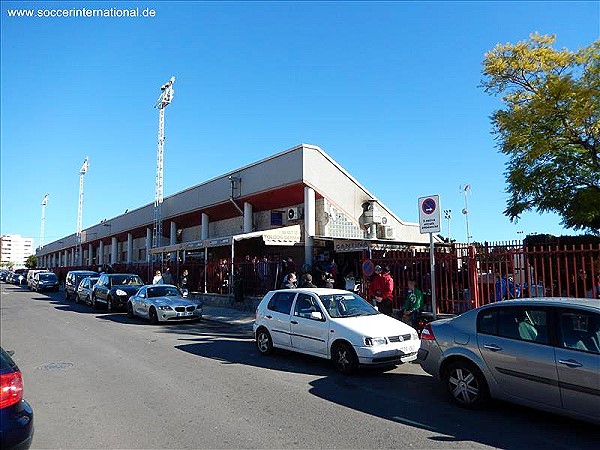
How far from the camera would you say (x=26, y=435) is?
3.95 meters

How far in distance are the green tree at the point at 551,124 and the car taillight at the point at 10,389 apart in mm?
19678

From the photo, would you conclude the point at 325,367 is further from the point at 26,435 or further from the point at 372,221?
the point at 372,221

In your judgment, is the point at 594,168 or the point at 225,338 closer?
the point at 225,338

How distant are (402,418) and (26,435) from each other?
4.08m

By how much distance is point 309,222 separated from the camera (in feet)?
67.1

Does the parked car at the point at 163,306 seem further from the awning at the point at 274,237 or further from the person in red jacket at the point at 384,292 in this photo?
the person in red jacket at the point at 384,292

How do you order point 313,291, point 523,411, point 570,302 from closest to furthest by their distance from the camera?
point 570,302
point 523,411
point 313,291

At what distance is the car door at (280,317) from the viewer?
9.47m

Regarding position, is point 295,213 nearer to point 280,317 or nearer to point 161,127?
point 280,317

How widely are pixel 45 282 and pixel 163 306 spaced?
83.3 ft

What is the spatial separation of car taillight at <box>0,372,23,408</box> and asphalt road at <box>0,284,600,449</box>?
1.23m

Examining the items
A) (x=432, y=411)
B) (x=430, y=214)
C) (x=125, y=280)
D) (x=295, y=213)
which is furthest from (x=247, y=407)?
(x=125, y=280)

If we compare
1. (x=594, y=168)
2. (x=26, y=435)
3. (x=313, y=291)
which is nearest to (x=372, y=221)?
(x=594, y=168)

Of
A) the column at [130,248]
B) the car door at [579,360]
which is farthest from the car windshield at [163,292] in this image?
the column at [130,248]
